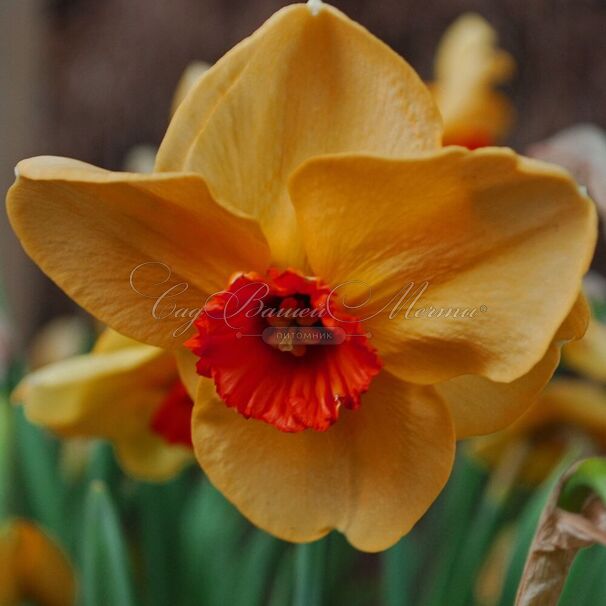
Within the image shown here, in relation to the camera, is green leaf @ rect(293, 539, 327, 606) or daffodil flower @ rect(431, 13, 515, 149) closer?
green leaf @ rect(293, 539, 327, 606)

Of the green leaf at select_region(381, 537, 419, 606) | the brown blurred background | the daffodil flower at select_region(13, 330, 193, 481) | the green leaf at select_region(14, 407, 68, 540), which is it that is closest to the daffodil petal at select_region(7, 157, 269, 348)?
the daffodil flower at select_region(13, 330, 193, 481)

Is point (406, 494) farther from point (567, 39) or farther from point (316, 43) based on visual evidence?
point (567, 39)

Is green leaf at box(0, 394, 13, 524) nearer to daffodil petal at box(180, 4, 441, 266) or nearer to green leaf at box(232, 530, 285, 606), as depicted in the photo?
green leaf at box(232, 530, 285, 606)

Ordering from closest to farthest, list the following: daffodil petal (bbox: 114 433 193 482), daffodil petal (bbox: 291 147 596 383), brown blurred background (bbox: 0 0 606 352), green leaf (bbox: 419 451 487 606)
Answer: daffodil petal (bbox: 291 147 596 383) < daffodil petal (bbox: 114 433 193 482) < green leaf (bbox: 419 451 487 606) < brown blurred background (bbox: 0 0 606 352)

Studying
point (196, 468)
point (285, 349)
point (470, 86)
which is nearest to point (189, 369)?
point (285, 349)

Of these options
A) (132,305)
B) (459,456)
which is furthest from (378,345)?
(459,456)

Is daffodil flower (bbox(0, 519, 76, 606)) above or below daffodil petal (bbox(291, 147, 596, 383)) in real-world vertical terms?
below

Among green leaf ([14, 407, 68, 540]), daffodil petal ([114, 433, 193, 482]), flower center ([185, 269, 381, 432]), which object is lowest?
Result: green leaf ([14, 407, 68, 540])
